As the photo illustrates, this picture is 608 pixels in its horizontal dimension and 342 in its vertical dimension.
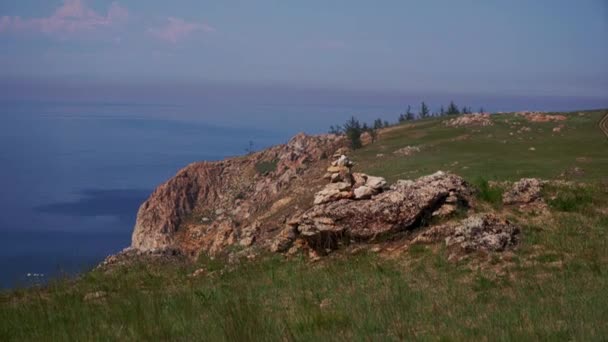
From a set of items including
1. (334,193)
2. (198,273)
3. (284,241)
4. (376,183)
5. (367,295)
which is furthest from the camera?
(376,183)

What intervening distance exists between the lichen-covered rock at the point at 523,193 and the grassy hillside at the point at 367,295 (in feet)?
0.76

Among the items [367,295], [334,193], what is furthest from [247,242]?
[367,295]

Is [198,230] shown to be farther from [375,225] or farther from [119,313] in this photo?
[119,313]

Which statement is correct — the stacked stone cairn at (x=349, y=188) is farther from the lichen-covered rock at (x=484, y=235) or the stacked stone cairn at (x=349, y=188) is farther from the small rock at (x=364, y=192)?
the lichen-covered rock at (x=484, y=235)

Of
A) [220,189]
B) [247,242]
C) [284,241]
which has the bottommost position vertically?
[220,189]

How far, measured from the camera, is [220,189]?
155 feet

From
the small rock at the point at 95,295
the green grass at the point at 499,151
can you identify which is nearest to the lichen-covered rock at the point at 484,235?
the small rock at the point at 95,295

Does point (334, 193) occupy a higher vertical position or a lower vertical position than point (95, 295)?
higher

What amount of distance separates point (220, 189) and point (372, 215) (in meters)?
36.0

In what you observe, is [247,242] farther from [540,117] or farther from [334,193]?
[540,117]

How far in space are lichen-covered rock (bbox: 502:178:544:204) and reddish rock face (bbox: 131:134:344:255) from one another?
2349cm

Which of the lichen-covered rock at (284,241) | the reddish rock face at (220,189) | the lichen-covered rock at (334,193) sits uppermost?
the lichen-covered rock at (334,193)

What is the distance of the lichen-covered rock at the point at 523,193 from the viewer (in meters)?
12.9

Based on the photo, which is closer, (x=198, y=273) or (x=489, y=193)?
(x=198, y=273)
